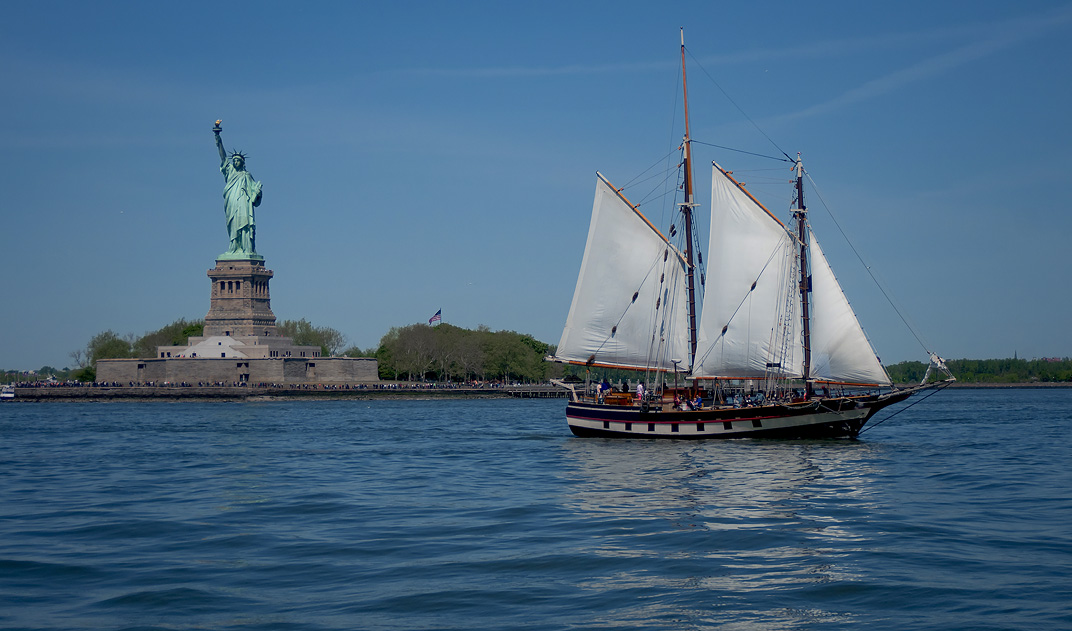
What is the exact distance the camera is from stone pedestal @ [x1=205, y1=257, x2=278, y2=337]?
133750mm

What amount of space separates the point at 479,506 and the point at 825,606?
1188cm

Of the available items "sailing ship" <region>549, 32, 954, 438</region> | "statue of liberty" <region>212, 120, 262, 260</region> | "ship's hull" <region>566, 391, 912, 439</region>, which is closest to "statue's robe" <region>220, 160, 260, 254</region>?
"statue of liberty" <region>212, 120, 262, 260</region>

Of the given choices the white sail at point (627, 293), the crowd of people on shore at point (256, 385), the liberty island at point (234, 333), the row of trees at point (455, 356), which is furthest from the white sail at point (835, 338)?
the row of trees at point (455, 356)

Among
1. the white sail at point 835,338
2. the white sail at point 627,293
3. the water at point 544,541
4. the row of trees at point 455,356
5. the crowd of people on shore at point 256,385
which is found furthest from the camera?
the row of trees at point 455,356

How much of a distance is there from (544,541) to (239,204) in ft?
399

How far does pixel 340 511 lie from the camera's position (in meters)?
24.5

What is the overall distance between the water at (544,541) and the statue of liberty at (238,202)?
96.9m

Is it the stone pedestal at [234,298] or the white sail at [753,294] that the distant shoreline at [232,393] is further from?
the white sail at [753,294]

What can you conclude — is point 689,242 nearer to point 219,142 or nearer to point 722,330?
point 722,330

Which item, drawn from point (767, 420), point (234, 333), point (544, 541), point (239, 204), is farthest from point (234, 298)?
point (544, 541)

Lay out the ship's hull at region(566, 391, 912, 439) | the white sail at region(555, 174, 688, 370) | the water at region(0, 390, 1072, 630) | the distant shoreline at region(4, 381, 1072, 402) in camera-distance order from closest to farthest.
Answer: the water at region(0, 390, 1072, 630), the ship's hull at region(566, 391, 912, 439), the white sail at region(555, 174, 688, 370), the distant shoreline at region(4, 381, 1072, 402)

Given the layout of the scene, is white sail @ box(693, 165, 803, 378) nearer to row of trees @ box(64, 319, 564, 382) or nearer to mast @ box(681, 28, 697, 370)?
mast @ box(681, 28, 697, 370)

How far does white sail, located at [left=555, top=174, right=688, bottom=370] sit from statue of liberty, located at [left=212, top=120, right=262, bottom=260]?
90602 mm

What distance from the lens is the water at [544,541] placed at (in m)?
14.5
